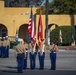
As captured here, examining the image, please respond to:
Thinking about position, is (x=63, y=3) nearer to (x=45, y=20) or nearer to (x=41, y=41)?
(x=45, y=20)

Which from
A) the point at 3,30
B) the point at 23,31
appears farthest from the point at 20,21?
the point at 3,30

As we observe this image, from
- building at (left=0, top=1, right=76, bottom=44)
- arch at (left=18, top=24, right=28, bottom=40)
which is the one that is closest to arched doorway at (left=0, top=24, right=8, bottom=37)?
building at (left=0, top=1, right=76, bottom=44)

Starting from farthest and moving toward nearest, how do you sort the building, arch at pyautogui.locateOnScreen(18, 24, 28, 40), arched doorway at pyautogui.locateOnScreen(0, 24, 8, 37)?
arch at pyautogui.locateOnScreen(18, 24, 28, 40)
arched doorway at pyautogui.locateOnScreen(0, 24, 8, 37)
the building

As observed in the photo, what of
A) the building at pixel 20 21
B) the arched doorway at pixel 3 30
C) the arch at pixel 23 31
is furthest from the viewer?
the arch at pixel 23 31

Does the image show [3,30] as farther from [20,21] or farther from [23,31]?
[20,21]

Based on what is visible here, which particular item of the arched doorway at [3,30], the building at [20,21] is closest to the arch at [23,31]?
the building at [20,21]

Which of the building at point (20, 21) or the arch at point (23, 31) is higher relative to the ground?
the building at point (20, 21)

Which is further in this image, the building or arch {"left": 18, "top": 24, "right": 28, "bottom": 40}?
arch {"left": 18, "top": 24, "right": 28, "bottom": 40}

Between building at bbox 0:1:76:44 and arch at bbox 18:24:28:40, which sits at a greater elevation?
building at bbox 0:1:76:44

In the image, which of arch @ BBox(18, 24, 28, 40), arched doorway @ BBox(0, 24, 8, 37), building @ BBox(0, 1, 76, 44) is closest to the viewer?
building @ BBox(0, 1, 76, 44)

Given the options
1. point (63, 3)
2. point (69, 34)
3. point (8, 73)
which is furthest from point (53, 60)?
point (63, 3)

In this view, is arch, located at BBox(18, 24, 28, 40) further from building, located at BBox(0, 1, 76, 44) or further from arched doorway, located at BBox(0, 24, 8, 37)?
arched doorway, located at BBox(0, 24, 8, 37)

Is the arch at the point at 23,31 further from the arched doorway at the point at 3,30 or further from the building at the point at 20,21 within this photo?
the arched doorway at the point at 3,30

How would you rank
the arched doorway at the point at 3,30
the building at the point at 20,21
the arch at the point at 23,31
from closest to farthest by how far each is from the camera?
the building at the point at 20,21, the arched doorway at the point at 3,30, the arch at the point at 23,31
